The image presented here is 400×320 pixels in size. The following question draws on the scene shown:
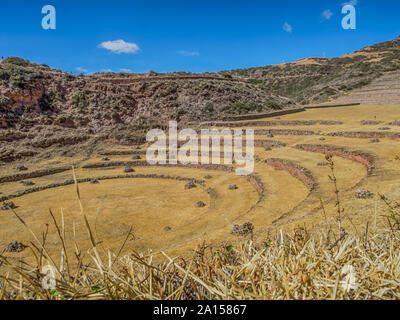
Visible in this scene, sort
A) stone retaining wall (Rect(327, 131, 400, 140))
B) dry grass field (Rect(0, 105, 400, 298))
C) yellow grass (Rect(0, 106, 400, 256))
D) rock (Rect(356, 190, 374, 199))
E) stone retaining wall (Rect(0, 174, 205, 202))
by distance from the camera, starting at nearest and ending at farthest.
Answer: rock (Rect(356, 190, 374, 199)) < dry grass field (Rect(0, 105, 400, 298)) < yellow grass (Rect(0, 106, 400, 256)) < stone retaining wall (Rect(0, 174, 205, 202)) < stone retaining wall (Rect(327, 131, 400, 140))

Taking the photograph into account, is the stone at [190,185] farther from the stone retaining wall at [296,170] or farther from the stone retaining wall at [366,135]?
the stone retaining wall at [366,135]

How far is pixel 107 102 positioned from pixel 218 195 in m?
42.8

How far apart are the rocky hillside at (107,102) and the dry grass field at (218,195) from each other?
10.8m

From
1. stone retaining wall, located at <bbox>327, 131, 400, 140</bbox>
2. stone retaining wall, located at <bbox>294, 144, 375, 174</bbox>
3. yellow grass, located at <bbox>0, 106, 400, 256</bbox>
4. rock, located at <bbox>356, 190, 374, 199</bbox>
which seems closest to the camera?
rock, located at <bbox>356, 190, 374, 199</bbox>

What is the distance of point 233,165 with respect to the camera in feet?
Result: 88.8

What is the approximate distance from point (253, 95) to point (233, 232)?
187 feet

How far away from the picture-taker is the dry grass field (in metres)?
10.8

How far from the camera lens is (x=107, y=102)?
183 feet

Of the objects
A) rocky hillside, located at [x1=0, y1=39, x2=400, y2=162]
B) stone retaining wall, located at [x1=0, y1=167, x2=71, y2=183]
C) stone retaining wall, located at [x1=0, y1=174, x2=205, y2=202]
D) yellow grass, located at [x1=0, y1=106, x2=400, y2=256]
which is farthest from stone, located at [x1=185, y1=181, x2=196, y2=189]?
rocky hillside, located at [x1=0, y1=39, x2=400, y2=162]

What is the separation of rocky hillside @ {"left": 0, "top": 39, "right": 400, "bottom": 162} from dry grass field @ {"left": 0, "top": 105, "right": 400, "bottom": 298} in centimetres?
1078

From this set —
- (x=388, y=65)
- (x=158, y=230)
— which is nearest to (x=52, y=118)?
(x=158, y=230)

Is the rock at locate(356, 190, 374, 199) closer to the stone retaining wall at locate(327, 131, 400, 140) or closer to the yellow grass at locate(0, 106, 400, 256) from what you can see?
the yellow grass at locate(0, 106, 400, 256)

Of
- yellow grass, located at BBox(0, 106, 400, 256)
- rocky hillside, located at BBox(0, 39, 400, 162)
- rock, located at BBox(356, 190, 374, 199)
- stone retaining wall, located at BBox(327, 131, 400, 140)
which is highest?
rocky hillside, located at BBox(0, 39, 400, 162)

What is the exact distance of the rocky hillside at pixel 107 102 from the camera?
4319 cm
